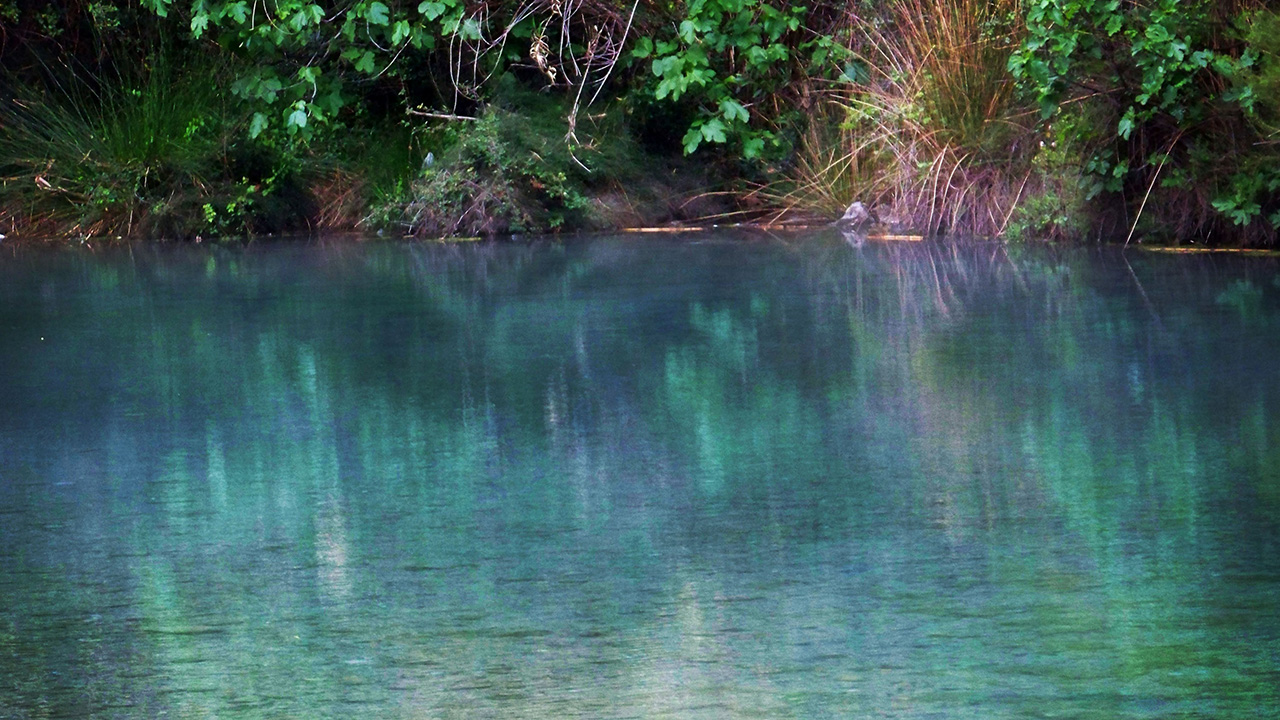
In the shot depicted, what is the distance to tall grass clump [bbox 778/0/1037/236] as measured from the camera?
7152mm

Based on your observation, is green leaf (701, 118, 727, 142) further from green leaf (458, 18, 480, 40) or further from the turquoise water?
the turquoise water

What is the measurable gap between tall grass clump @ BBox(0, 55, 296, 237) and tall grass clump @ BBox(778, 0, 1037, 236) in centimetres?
323

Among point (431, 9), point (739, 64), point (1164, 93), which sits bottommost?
point (1164, 93)

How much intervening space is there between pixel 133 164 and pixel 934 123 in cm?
434

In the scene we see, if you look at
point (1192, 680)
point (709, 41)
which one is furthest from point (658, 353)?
point (709, 41)

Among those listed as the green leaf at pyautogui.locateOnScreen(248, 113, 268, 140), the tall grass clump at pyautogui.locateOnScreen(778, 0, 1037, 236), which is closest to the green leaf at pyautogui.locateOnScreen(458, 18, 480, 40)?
the green leaf at pyautogui.locateOnScreen(248, 113, 268, 140)

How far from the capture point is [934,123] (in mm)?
7395

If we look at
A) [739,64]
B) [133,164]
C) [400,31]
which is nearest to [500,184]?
[400,31]

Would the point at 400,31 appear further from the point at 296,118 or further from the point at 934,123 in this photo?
the point at 934,123

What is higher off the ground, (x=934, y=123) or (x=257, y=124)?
(x=257, y=124)

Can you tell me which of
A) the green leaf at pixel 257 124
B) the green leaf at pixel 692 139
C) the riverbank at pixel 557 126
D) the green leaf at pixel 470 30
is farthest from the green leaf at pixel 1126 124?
the green leaf at pixel 257 124

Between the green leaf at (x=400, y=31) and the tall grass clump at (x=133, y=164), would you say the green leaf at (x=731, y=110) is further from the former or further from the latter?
the tall grass clump at (x=133, y=164)

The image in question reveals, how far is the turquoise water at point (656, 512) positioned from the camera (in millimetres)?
1835

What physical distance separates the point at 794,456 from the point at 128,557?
121cm
